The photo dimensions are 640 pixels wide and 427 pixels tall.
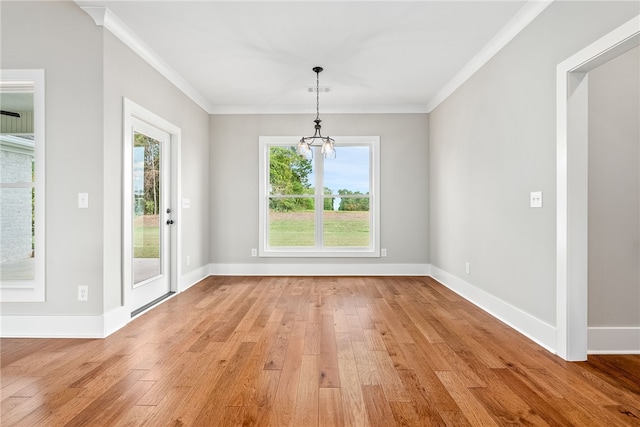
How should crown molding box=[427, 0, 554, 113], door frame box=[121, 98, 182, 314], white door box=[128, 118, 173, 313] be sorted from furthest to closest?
1. white door box=[128, 118, 173, 313]
2. door frame box=[121, 98, 182, 314]
3. crown molding box=[427, 0, 554, 113]

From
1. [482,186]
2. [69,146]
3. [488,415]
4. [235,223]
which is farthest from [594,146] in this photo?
[235,223]

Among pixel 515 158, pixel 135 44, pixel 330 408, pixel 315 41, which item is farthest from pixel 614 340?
pixel 135 44

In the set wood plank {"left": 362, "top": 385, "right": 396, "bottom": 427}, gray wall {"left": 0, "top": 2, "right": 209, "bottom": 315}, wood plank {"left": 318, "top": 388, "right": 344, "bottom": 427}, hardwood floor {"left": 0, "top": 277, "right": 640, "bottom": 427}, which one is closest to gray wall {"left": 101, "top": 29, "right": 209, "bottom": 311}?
gray wall {"left": 0, "top": 2, "right": 209, "bottom": 315}

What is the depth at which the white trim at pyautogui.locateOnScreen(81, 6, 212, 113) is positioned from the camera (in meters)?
2.78

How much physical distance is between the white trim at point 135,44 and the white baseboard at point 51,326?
2.47 metres

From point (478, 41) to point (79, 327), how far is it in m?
4.46

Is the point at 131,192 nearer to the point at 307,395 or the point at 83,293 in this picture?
the point at 83,293

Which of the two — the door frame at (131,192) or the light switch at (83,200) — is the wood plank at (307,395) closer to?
the door frame at (131,192)

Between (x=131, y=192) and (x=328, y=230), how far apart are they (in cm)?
311

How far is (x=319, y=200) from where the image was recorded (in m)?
5.61

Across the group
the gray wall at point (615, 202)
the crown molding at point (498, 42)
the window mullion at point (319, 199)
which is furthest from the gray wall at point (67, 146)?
the gray wall at point (615, 202)

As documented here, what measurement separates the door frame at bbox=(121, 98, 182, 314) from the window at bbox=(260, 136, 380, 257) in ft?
5.26

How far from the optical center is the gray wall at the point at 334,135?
17.9ft

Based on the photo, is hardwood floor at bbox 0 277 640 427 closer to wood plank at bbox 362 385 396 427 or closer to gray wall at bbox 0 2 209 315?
wood plank at bbox 362 385 396 427
